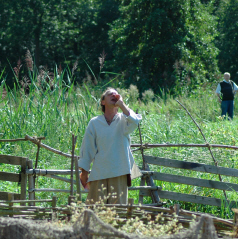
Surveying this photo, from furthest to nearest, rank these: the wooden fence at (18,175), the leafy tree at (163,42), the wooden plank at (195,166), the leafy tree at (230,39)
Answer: the leafy tree at (230,39)
the leafy tree at (163,42)
the wooden plank at (195,166)
the wooden fence at (18,175)

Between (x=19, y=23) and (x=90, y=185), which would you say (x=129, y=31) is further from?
(x=90, y=185)

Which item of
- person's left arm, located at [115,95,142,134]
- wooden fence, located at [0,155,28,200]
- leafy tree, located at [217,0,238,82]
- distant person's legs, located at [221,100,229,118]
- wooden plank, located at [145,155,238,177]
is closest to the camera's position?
person's left arm, located at [115,95,142,134]

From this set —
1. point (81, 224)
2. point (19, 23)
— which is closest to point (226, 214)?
point (81, 224)

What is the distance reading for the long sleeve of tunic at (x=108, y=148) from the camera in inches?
129

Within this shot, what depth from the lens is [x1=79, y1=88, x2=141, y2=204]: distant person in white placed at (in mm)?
3266

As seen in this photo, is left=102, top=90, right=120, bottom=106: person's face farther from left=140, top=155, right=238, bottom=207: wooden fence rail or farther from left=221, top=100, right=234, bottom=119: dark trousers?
left=221, top=100, right=234, bottom=119: dark trousers

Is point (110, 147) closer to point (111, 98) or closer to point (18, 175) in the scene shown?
point (111, 98)

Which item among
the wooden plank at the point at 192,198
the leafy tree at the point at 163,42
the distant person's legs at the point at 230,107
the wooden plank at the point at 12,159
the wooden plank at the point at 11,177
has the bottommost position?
the wooden plank at the point at 192,198

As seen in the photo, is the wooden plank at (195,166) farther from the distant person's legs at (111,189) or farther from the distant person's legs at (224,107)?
the distant person's legs at (224,107)

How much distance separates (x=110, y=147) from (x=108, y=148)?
0.06 feet

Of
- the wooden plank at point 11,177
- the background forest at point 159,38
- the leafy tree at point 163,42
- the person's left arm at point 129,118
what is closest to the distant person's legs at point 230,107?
the background forest at point 159,38

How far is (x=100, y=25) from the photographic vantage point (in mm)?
26469

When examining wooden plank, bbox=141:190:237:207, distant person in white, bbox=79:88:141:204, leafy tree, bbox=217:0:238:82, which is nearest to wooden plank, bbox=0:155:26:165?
distant person in white, bbox=79:88:141:204

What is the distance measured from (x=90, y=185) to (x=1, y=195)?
1079mm
